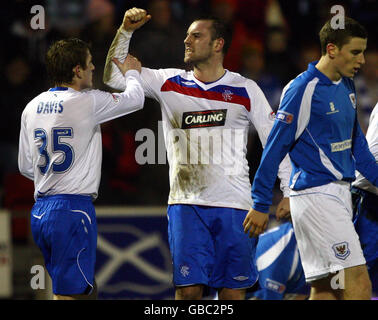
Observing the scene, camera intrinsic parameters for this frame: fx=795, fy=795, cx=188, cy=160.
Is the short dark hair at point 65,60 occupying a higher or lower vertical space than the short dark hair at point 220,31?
lower

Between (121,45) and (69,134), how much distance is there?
83cm

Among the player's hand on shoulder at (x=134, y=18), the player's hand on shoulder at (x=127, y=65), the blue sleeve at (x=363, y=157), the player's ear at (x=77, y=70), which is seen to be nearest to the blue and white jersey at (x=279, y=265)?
the blue sleeve at (x=363, y=157)

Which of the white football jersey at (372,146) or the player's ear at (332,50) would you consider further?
the white football jersey at (372,146)

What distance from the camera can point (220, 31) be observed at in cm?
588

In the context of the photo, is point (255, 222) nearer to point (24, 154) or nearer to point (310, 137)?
point (310, 137)

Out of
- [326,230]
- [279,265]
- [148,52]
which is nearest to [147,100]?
[148,52]

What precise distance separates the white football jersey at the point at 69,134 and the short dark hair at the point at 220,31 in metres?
0.83

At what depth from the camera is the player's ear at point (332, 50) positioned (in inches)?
205

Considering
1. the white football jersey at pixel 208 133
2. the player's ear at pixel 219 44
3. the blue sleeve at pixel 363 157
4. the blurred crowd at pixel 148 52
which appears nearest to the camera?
the blue sleeve at pixel 363 157

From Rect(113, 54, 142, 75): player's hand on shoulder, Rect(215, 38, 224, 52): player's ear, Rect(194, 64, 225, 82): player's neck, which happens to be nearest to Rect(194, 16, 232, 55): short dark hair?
Rect(215, 38, 224, 52): player's ear

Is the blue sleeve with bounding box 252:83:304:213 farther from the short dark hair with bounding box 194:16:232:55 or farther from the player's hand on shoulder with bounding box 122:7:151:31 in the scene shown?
the player's hand on shoulder with bounding box 122:7:151:31

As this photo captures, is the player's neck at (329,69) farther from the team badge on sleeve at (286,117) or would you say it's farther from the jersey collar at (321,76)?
the team badge on sleeve at (286,117)

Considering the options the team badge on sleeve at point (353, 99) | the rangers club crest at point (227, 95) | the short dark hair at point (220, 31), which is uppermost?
the short dark hair at point (220, 31)

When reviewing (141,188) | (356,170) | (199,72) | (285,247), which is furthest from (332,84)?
(141,188)
